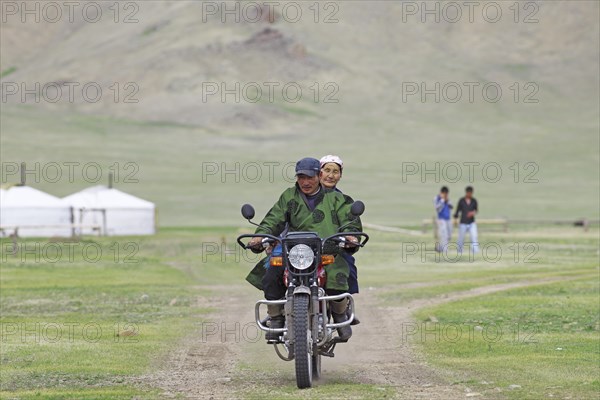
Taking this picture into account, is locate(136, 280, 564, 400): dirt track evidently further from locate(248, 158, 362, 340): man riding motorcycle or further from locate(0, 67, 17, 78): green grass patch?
locate(0, 67, 17, 78): green grass patch

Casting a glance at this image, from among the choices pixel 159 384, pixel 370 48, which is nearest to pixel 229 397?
pixel 159 384

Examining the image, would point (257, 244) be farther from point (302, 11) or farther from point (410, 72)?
point (302, 11)

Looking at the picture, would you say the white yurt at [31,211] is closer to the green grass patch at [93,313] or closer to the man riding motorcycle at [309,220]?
the green grass patch at [93,313]

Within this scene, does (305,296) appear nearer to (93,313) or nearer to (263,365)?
(263,365)

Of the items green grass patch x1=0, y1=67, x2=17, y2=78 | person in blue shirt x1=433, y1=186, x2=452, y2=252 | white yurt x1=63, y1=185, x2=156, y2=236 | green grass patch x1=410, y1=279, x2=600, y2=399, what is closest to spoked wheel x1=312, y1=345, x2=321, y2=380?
green grass patch x1=410, y1=279, x2=600, y2=399

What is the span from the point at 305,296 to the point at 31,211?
49.5 metres

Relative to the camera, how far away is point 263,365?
1270 cm

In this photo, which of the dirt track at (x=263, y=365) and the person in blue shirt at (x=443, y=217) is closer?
the dirt track at (x=263, y=365)

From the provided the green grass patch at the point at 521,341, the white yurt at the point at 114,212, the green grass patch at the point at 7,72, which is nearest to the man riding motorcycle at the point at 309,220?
the green grass patch at the point at 521,341

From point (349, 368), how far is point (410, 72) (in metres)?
159

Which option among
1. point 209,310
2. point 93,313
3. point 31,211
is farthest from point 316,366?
point 31,211

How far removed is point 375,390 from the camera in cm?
1036

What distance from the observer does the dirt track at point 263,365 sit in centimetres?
1061

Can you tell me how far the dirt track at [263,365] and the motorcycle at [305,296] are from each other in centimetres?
43
